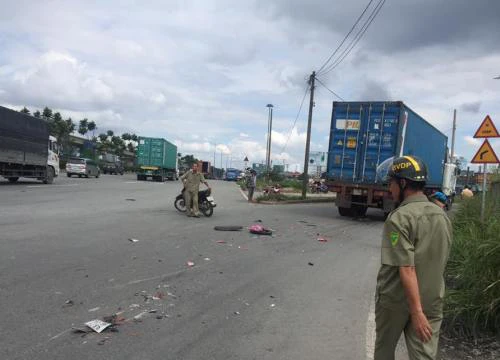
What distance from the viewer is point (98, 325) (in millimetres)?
4996

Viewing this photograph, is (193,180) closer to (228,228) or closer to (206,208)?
(206,208)

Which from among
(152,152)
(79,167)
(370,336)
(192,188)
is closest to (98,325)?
(370,336)

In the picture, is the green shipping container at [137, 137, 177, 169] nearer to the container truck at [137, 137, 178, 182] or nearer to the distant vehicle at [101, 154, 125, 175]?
the container truck at [137, 137, 178, 182]

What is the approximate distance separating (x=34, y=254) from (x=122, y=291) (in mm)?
2685

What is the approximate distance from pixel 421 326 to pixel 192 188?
1326 centimetres

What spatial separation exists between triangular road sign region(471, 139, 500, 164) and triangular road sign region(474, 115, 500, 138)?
1.87 feet

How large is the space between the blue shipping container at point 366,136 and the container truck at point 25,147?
1615cm

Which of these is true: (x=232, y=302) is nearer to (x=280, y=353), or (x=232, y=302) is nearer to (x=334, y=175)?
(x=280, y=353)

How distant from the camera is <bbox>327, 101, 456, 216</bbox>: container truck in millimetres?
17203

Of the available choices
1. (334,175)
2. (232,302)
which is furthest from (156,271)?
(334,175)

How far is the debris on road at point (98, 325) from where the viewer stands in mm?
4891

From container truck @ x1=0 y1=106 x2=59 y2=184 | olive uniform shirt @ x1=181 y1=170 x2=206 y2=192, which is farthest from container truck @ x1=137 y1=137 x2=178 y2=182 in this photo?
olive uniform shirt @ x1=181 y1=170 x2=206 y2=192

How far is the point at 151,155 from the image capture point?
4759cm

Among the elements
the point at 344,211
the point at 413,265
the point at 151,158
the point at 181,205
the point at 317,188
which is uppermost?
the point at 151,158
